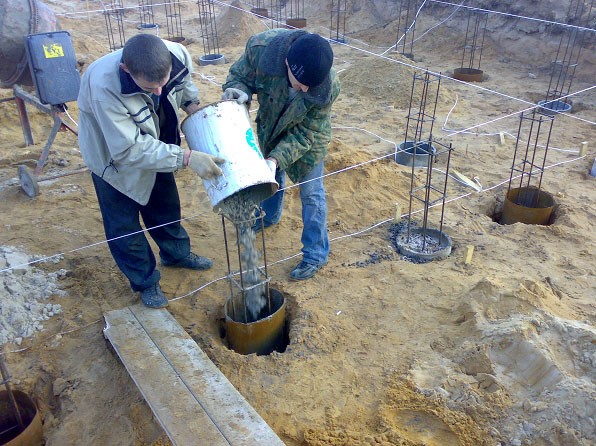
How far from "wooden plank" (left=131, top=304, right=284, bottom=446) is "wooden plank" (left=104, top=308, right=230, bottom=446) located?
4 cm

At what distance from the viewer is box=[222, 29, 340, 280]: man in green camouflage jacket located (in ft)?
9.89

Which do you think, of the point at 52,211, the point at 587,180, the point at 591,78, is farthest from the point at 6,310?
the point at 591,78

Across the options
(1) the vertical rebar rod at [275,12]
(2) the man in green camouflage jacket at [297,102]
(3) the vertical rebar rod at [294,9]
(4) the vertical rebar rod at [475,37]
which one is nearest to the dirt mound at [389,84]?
(4) the vertical rebar rod at [475,37]

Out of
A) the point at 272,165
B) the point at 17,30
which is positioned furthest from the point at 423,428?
the point at 17,30

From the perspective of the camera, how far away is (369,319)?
3.62 meters

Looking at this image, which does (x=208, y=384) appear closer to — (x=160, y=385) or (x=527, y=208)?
(x=160, y=385)

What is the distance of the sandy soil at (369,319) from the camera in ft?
9.32

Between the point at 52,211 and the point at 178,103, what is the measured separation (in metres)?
2.26

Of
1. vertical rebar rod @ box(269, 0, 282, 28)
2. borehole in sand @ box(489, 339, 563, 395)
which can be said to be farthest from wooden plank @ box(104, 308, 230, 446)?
vertical rebar rod @ box(269, 0, 282, 28)

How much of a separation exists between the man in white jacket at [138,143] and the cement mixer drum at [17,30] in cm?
273

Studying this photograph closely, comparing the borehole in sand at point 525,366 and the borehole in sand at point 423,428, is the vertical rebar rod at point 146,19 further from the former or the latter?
the borehole in sand at point 423,428

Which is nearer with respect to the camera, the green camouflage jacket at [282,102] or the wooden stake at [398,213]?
the green camouflage jacket at [282,102]

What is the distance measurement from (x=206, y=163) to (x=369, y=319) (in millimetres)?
1631

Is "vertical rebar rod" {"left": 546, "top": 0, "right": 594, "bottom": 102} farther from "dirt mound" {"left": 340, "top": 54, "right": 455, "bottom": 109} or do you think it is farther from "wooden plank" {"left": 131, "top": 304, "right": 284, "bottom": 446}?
"wooden plank" {"left": 131, "top": 304, "right": 284, "bottom": 446}
